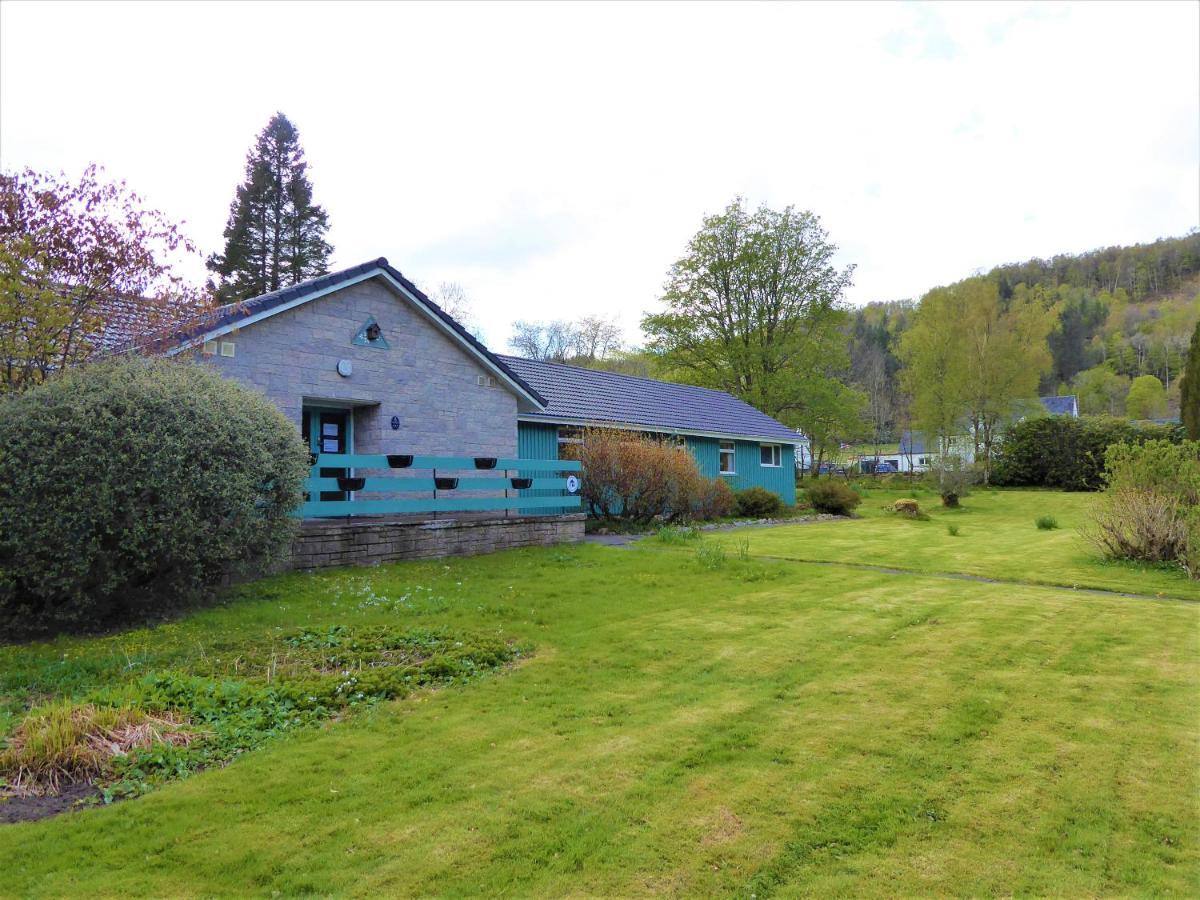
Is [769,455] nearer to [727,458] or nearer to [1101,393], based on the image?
[727,458]

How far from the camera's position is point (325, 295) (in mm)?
12672

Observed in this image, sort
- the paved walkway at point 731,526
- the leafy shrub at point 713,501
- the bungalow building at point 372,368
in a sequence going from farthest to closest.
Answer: the leafy shrub at point 713,501, the paved walkway at point 731,526, the bungalow building at point 372,368

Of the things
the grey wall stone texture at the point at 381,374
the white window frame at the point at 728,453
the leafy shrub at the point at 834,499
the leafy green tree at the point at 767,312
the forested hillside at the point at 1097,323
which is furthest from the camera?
the forested hillside at the point at 1097,323

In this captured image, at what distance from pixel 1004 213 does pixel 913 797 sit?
687 inches

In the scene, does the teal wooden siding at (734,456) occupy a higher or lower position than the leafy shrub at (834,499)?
higher

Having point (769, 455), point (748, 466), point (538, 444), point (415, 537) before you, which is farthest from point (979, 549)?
point (769, 455)

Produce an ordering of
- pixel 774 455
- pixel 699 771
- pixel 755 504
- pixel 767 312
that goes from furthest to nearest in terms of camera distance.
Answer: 1. pixel 767 312
2. pixel 774 455
3. pixel 755 504
4. pixel 699 771

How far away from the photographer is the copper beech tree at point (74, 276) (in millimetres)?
7648

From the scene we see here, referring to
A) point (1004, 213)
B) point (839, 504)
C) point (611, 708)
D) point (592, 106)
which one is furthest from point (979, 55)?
point (839, 504)

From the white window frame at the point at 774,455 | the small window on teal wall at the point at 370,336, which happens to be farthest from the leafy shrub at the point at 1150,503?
the white window frame at the point at 774,455

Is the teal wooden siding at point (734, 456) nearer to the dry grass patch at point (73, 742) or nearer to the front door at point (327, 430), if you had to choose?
the front door at point (327, 430)

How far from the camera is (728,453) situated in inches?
1008

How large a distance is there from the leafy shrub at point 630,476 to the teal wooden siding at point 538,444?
1.67 meters

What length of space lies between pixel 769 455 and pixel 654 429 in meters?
8.45
